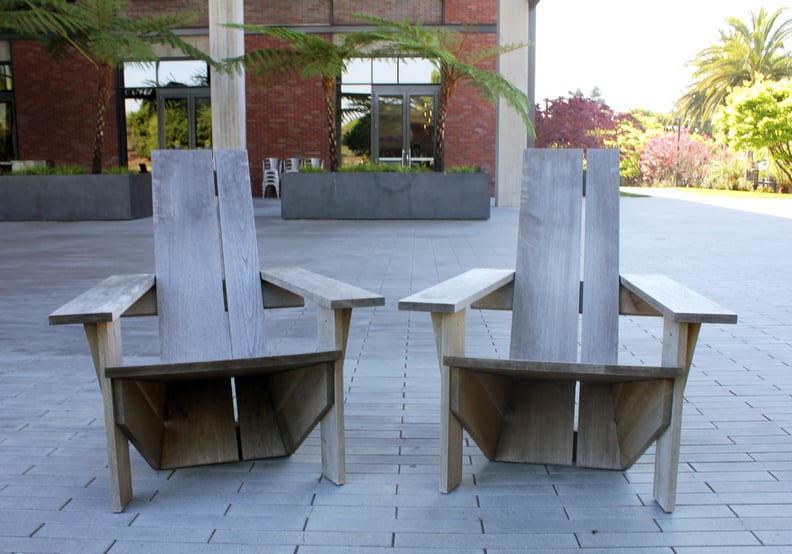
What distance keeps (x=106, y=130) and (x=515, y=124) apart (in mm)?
9255

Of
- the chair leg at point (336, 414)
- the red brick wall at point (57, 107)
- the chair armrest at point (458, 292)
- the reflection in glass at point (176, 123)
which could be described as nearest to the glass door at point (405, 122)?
the reflection in glass at point (176, 123)

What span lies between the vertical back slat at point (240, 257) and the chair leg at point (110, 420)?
0.56 meters

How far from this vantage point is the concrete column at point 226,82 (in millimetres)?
12602

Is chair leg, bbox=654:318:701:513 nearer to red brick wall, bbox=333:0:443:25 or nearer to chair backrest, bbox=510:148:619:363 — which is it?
chair backrest, bbox=510:148:619:363

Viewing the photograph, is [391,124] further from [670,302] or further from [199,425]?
→ [670,302]

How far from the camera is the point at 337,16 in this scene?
17.0 meters

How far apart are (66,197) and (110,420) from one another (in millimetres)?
10509

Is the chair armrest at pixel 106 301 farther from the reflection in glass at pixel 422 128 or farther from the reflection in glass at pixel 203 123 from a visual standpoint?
the reflection in glass at pixel 203 123

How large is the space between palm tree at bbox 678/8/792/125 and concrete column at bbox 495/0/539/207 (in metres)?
18.4

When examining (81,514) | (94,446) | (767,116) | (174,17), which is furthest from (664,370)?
(767,116)

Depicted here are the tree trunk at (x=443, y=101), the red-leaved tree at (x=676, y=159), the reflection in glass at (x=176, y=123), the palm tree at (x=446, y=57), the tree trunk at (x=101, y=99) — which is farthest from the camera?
the red-leaved tree at (x=676, y=159)

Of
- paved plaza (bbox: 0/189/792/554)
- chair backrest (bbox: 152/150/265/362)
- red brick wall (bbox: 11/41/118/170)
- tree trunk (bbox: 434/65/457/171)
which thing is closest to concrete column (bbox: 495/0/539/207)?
tree trunk (bbox: 434/65/457/171)

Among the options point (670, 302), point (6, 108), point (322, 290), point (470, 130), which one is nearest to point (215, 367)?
point (322, 290)

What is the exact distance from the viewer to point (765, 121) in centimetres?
A: 2291
